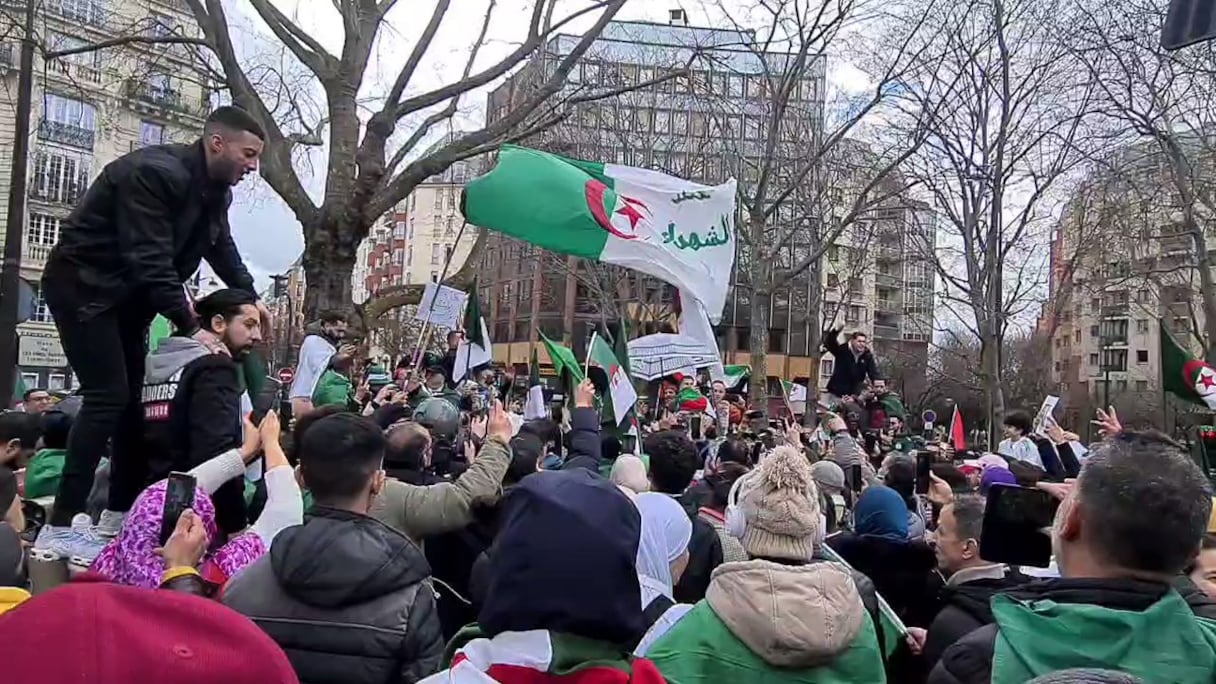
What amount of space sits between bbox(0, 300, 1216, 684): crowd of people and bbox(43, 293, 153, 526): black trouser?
5 cm

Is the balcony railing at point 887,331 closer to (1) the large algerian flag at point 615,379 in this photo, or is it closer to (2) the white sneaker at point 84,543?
(1) the large algerian flag at point 615,379

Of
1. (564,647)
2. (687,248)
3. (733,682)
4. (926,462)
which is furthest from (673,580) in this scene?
(687,248)

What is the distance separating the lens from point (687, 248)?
369 inches

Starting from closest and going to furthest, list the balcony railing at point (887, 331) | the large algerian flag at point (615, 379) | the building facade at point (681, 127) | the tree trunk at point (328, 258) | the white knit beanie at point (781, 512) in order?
the white knit beanie at point (781, 512)
the large algerian flag at point (615, 379)
the tree trunk at point (328, 258)
the building facade at point (681, 127)
the balcony railing at point (887, 331)

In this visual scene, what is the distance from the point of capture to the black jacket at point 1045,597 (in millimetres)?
2482

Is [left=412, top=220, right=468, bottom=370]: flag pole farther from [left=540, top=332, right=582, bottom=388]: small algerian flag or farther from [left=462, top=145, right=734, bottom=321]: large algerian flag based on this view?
[left=462, top=145, right=734, bottom=321]: large algerian flag

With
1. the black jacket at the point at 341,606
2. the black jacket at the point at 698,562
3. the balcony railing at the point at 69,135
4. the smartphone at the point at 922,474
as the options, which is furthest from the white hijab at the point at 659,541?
the balcony railing at the point at 69,135

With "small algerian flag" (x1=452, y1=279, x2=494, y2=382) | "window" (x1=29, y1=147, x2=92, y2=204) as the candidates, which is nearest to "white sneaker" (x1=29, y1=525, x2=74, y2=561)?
"small algerian flag" (x1=452, y1=279, x2=494, y2=382)

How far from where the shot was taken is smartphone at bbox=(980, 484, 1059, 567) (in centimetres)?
336

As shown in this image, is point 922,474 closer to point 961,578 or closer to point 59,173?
point 961,578

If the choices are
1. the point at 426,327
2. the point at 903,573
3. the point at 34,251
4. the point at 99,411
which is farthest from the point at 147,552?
the point at 34,251

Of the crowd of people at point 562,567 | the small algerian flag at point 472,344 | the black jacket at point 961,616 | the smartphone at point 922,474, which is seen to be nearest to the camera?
the crowd of people at point 562,567

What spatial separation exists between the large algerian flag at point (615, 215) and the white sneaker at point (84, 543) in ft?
14.6

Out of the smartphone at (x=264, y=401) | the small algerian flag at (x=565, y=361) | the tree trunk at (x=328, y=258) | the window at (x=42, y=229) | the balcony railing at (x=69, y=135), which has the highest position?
the balcony railing at (x=69, y=135)
